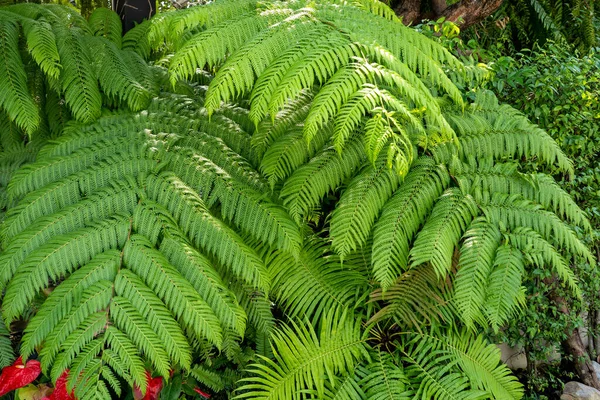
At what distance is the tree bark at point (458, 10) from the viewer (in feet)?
11.9

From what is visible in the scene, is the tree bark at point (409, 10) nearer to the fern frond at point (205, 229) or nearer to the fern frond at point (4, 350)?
the fern frond at point (205, 229)

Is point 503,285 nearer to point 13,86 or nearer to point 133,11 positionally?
point 13,86

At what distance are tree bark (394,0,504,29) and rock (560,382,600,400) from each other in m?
2.26

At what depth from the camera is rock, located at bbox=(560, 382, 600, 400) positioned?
3178 mm

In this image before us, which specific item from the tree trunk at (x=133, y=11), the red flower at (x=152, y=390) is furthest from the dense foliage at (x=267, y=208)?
the tree trunk at (x=133, y=11)

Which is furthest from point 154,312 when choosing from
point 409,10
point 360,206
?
point 409,10

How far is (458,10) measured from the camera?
3.66 m

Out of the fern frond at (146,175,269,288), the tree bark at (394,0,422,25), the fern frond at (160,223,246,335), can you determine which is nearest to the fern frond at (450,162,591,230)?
the fern frond at (146,175,269,288)

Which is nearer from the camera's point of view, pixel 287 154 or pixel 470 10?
pixel 287 154

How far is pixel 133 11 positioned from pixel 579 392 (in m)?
3.21

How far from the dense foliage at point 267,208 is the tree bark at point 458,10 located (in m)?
1.33

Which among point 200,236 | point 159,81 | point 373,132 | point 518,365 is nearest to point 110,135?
point 159,81

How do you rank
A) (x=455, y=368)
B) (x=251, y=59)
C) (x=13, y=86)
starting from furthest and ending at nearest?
(x=455, y=368) → (x=13, y=86) → (x=251, y=59)

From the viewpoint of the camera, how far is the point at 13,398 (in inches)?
100
